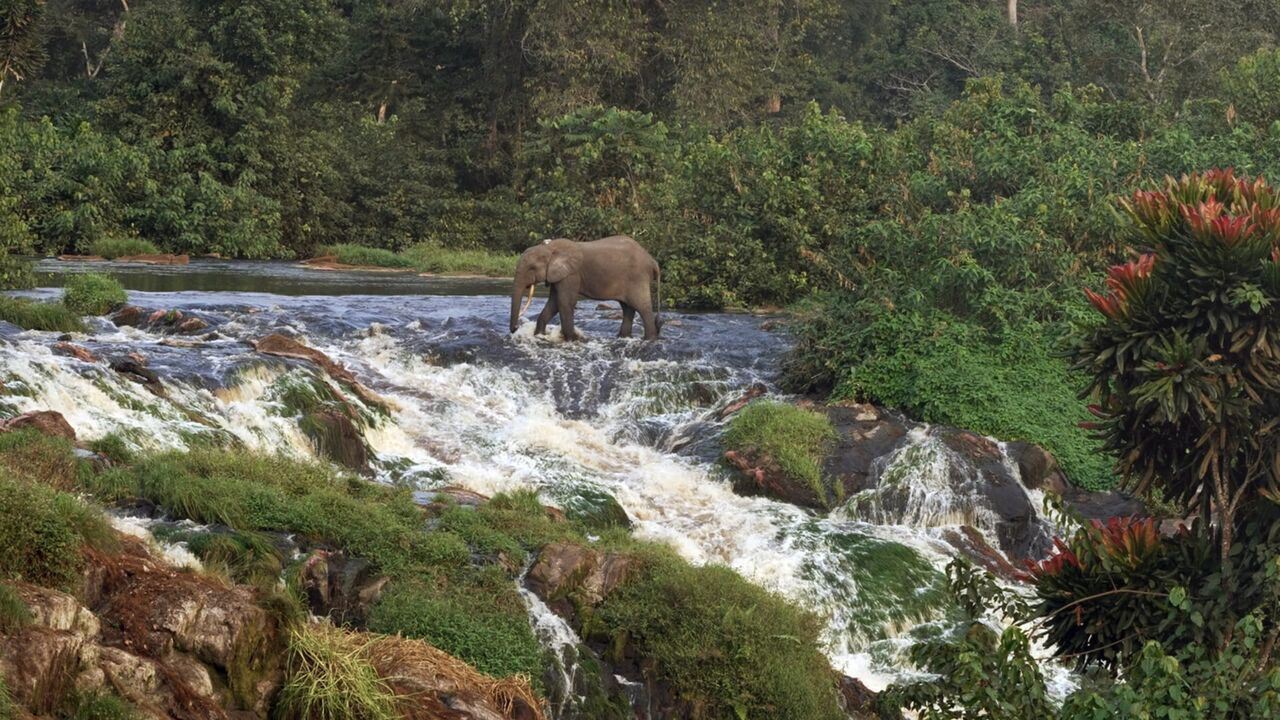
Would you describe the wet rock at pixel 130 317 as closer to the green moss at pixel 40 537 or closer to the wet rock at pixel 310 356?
the wet rock at pixel 310 356

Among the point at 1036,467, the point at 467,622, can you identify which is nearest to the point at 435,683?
the point at 467,622

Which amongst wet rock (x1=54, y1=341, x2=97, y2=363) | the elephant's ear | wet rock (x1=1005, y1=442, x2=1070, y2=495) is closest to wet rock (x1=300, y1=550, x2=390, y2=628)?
wet rock (x1=54, y1=341, x2=97, y2=363)

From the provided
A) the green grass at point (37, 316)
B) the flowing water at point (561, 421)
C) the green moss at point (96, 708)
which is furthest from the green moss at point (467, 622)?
the green grass at point (37, 316)

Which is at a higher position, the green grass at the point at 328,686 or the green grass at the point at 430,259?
the green grass at the point at 328,686

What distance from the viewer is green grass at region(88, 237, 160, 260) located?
105 ft

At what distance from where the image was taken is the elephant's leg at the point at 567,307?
21094mm

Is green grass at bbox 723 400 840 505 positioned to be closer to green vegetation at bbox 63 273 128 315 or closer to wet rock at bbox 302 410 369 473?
wet rock at bbox 302 410 369 473

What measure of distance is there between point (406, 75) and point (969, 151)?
2622 centimetres

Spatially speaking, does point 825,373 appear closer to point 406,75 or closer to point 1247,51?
point 1247,51

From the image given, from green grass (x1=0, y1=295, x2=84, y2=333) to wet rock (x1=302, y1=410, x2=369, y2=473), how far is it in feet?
14.7

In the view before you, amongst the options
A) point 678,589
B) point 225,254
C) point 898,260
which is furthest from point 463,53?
point 678,589

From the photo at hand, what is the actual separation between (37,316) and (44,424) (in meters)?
6.69

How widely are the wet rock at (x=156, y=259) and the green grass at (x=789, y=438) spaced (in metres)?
18.9

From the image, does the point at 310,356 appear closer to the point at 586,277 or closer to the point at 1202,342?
the point at 586,277
